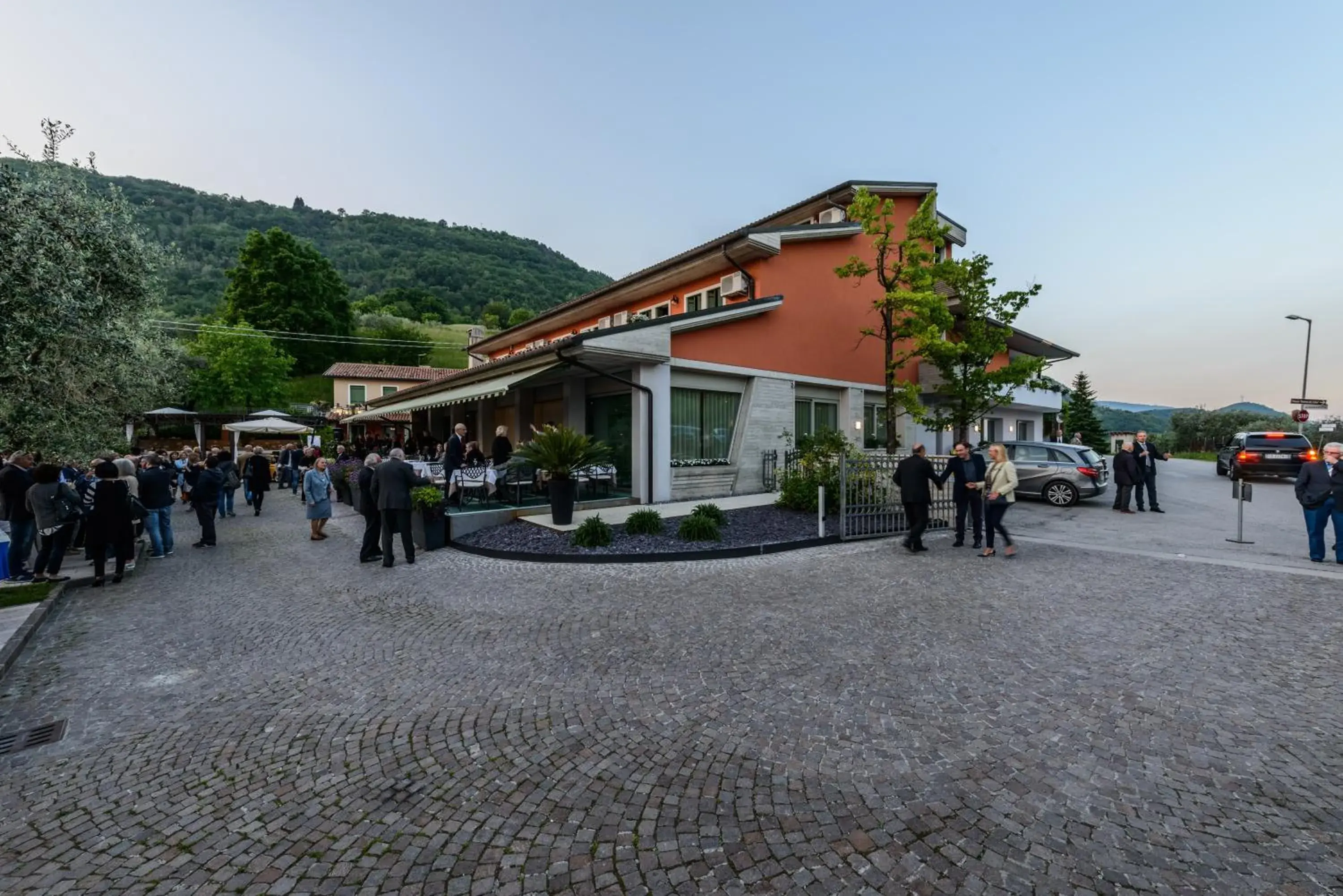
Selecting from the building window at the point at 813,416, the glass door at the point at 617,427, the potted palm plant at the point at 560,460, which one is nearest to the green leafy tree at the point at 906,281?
the building window at the point at 813,416

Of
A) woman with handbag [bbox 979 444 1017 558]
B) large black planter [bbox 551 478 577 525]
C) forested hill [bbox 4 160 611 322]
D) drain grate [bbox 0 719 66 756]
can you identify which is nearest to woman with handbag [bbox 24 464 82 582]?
drain grate [bbox 0 719 66 756]

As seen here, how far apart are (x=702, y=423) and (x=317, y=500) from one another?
8770mm

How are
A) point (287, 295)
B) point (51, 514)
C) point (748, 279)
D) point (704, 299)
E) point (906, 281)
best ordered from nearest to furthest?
point (51, 514) < point (906, 281) < point (748, 279) < point (704, 299) < point (287, 295)

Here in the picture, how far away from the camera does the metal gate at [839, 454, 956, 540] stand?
9.85 metres

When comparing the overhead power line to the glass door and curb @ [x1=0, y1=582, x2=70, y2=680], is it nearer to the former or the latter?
the glass door

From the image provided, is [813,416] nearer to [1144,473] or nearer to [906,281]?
[906,281]

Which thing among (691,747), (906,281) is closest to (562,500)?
(691,747)

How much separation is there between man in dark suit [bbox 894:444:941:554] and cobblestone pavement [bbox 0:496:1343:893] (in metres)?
2.41

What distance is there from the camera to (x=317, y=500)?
10.9 metres

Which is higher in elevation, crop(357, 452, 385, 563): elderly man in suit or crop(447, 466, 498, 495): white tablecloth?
crop(447, 466, 498, 495): white tablecloth

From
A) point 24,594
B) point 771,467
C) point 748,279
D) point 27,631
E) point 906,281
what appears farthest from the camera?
point 748,279

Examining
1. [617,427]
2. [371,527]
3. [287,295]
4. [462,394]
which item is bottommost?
[371,527]

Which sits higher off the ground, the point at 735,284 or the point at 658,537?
the point at 735,284

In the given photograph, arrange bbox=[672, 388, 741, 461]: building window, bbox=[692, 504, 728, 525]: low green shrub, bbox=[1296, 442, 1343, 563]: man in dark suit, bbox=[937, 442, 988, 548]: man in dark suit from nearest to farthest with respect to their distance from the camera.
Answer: bbox=[1296, 442, 1343, 563]: man in dark suit < bbox=[937, 442, 988, 548]: man in dark suit < bbox=[692, 504, 728, 525]: low green shrub < bbox=[672, 388, 741, 461]: building window
